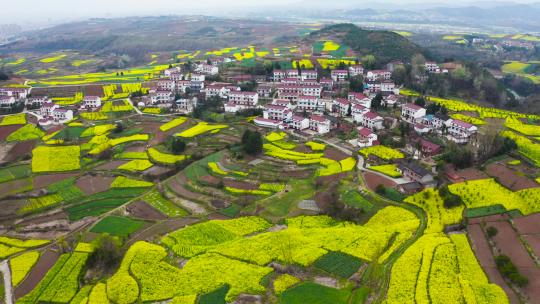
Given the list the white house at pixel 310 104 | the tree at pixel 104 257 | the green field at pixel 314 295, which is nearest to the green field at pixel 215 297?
the green field at pixel 314 295

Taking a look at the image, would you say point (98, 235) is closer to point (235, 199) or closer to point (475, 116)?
point (235, 199)

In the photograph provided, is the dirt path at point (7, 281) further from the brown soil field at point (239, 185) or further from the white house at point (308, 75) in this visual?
the white house at point (308, 75)

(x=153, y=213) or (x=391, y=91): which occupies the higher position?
(x=391, y=91)

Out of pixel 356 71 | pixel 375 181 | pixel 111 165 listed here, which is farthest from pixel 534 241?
pixel 356 71

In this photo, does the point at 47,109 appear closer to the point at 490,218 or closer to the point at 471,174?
the point at 471,174

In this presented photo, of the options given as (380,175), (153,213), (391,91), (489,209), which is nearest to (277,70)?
(391,91)
